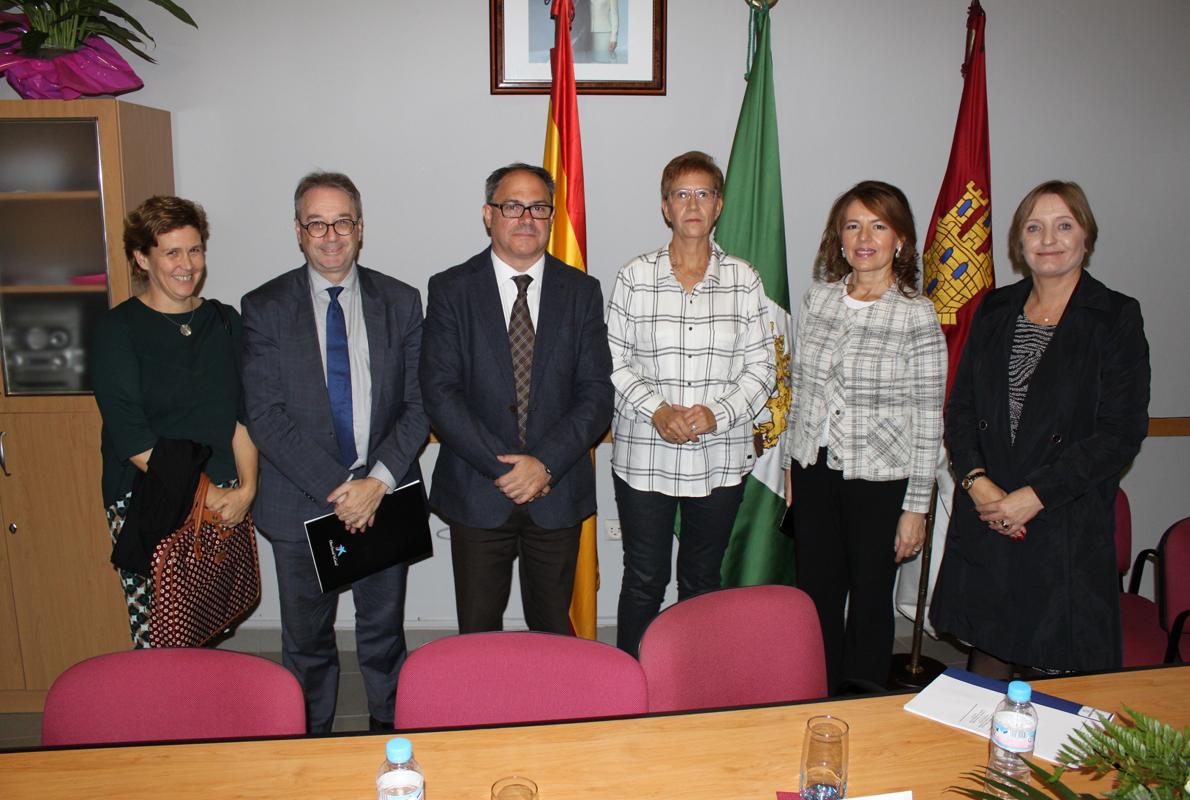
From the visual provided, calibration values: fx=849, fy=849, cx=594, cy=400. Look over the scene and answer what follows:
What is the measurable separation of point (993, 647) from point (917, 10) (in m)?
2.62

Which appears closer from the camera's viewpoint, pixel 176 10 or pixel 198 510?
pixel 198 510

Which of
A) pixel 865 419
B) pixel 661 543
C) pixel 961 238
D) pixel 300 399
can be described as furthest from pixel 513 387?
pixel 961 238

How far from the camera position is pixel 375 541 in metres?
2.63

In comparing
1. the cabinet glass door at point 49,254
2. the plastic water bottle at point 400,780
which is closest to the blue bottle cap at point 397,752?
the plastic water bottle at point 400,780

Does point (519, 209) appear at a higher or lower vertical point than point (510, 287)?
higher

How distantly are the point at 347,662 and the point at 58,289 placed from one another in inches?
73.1

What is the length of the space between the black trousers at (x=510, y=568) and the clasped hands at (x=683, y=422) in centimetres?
43

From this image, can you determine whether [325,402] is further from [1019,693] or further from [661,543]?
[1019,693]

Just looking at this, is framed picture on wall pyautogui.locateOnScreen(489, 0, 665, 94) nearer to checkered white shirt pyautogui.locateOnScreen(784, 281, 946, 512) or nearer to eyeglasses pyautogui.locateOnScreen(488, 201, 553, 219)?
eyeglasses pyautogui.locateOnScreen(488, 201, 553, 219)

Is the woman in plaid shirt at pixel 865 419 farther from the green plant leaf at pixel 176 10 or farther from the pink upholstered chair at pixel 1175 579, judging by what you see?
the green plant leaf at pixel 176 10

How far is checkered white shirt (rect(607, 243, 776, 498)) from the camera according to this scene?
278cm

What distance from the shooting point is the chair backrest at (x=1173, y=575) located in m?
2.63

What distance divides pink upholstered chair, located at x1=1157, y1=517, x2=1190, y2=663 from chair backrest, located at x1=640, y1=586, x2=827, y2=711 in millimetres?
1462

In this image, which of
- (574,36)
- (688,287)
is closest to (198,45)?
(574,36)
